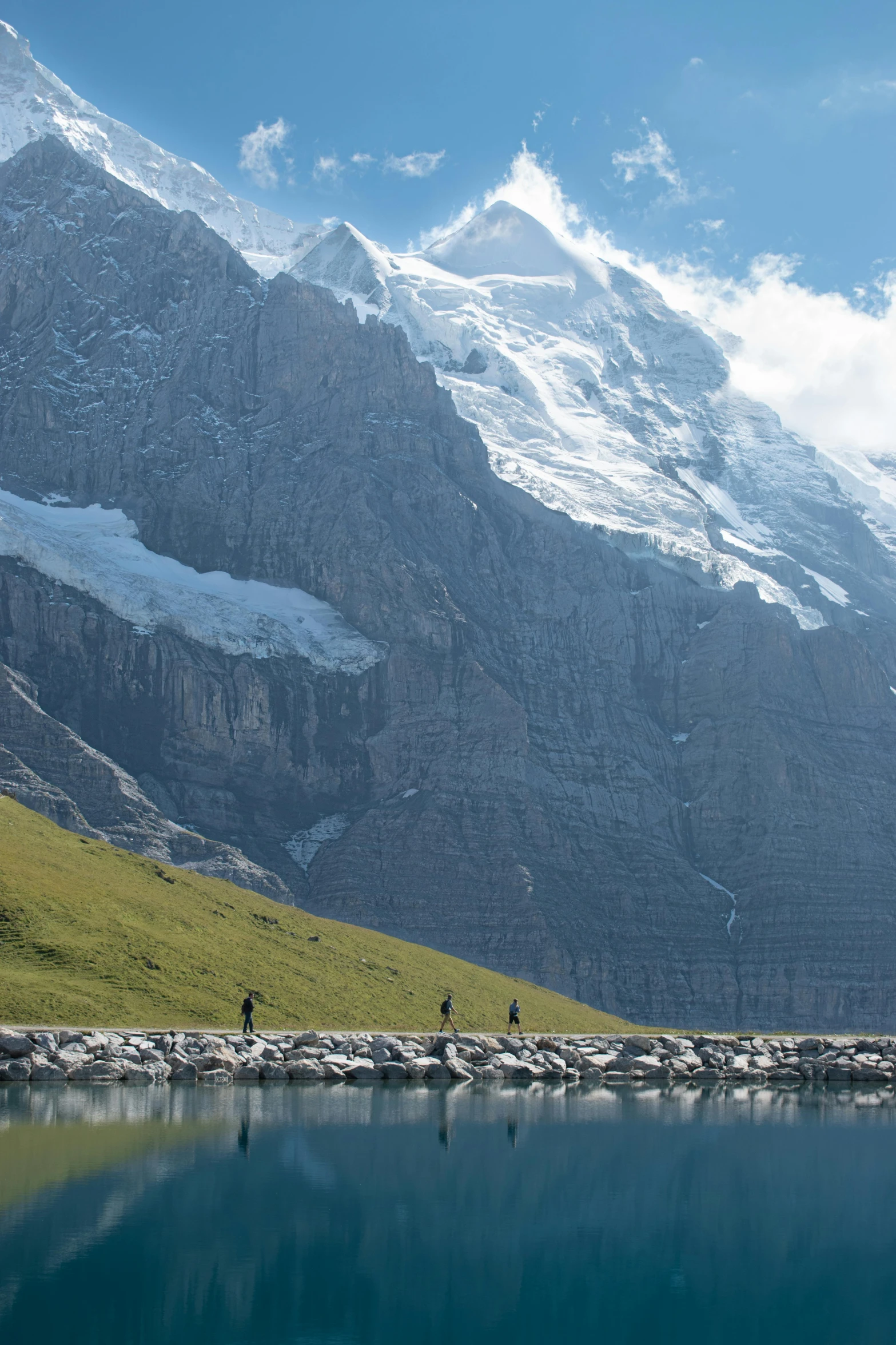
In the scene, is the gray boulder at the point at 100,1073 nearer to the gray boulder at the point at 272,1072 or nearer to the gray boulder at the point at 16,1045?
the gray boulder at the point at 16,1045

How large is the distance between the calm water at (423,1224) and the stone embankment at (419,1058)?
11.0 feet

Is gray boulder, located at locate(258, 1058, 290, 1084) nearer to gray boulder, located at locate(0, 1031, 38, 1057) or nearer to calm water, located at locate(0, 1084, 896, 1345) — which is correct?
calm water, located at locate(0, 1084, 896, 1345)

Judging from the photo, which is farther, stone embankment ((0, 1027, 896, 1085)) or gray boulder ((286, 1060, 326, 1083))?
gray boulder ((286, 1060, 326, 1083))

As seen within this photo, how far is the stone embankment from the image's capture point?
49469 mm

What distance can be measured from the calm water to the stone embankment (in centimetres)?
335

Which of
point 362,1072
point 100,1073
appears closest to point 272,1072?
point 362,1072

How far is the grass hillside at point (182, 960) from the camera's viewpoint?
199 feet

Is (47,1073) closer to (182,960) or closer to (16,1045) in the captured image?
(16,1045)

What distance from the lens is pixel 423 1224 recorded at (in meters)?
31.0

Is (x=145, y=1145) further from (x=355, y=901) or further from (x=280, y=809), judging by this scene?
(x=280, y=809)

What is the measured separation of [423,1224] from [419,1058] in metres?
25.2

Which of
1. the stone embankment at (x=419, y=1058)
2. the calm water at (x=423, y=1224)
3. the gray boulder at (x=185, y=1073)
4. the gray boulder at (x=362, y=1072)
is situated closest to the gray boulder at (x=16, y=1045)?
the stone embankment at (x=419, y=1058)

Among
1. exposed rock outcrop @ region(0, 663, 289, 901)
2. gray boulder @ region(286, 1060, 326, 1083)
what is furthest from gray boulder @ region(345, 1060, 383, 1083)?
exposed rock outcrop @ region(0, 663, 289, 901)

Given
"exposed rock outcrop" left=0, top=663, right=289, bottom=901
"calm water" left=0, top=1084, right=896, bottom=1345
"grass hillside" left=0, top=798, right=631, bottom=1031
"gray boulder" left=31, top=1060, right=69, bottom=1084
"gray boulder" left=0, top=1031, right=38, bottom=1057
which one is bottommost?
"calm water" left=0, top=1084, right=896, bottom=1345
